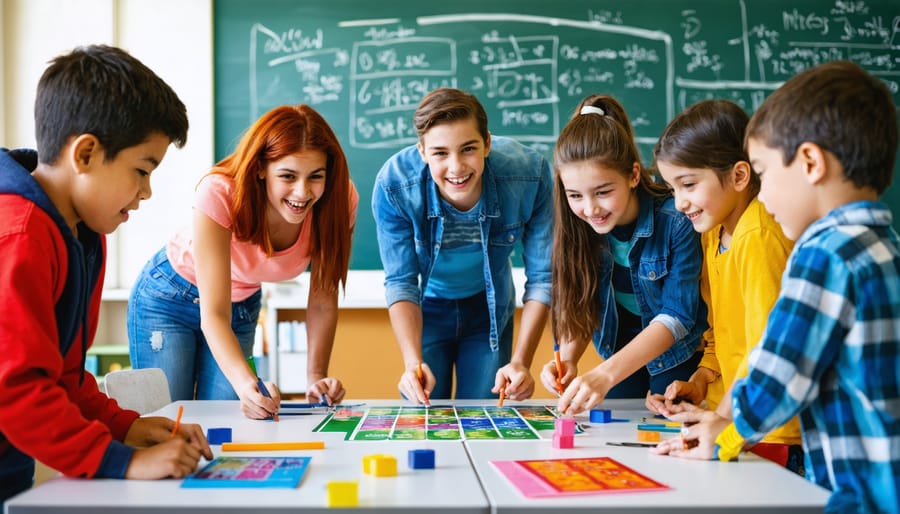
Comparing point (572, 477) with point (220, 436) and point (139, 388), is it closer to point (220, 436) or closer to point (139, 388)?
point (220, 436)

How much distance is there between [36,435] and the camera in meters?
1.11

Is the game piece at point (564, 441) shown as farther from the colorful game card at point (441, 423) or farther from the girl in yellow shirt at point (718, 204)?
the girl in yellow shirt at point (718, 204)

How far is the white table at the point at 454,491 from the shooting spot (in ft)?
3.29

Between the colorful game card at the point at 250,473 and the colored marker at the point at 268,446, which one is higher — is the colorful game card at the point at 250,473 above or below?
above

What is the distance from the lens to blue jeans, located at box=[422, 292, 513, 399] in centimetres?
239

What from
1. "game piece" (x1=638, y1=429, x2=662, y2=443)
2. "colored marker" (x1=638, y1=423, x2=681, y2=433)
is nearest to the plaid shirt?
"game piece" (x1=638, y1=429, x2=662, y2=443)

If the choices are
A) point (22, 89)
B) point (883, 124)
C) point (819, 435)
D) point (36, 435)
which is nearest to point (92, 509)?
point (36, 435)

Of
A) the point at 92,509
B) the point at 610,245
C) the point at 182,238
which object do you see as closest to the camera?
the point at 92,509

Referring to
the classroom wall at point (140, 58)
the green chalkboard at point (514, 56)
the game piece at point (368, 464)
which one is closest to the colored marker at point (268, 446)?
the game piece at point (368, 464)

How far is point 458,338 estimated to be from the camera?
242 centimetres

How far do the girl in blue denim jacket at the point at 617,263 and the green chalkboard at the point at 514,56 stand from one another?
201 centimetres

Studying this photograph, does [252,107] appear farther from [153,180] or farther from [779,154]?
[779,154]

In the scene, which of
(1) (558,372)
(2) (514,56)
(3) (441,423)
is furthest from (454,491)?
(2) (514,56)

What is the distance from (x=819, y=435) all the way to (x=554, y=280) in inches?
38.6
